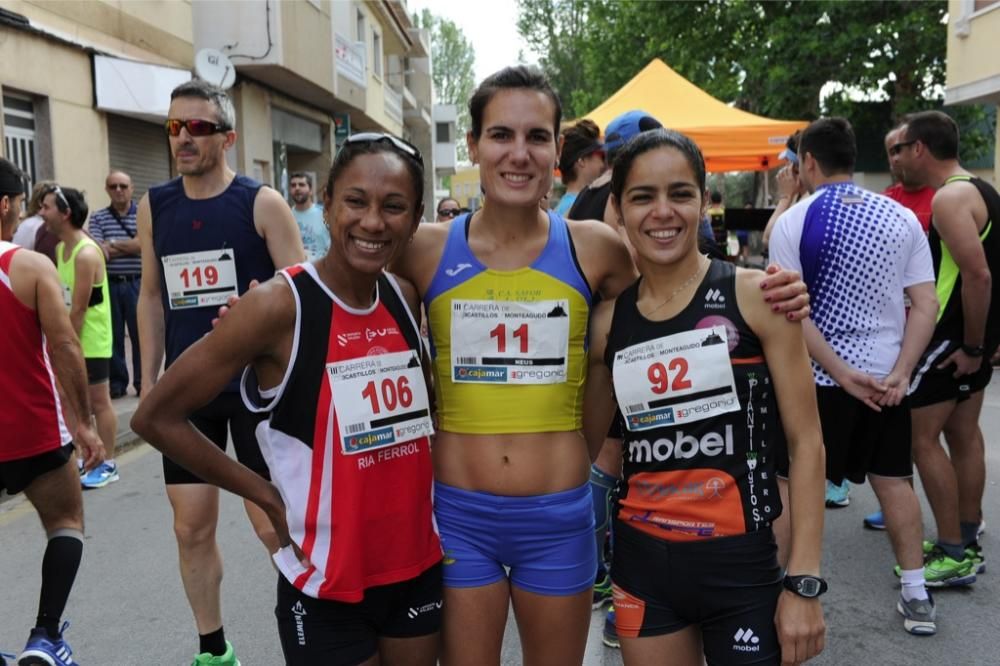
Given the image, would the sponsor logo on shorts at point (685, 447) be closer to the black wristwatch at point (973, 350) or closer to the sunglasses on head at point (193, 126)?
the sunglasses on head at point (193, 126)

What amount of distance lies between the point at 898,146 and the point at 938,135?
8.7 inches

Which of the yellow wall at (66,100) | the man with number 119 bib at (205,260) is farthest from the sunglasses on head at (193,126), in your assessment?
the yellow wall at (66,100)

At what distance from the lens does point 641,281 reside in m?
2.42

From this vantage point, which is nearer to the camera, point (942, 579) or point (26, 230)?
point (942, 579)

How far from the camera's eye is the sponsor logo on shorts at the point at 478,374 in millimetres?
2432

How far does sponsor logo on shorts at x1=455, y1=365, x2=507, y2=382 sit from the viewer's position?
2.43 meters

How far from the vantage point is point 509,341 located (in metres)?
2.44

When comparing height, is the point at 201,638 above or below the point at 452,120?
below

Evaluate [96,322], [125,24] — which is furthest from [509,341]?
[125,24]

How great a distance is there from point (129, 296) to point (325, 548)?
8246 millimetres

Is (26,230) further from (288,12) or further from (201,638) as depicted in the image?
(288,12)

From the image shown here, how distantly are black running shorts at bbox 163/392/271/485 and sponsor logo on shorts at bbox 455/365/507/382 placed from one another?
1.14m

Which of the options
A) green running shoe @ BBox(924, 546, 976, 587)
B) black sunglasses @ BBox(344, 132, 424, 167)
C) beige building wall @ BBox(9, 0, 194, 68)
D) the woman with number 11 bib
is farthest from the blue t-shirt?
the woman with number 11 bib

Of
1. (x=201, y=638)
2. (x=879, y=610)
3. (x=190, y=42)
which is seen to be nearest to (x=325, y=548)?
(x=201, y=638)
